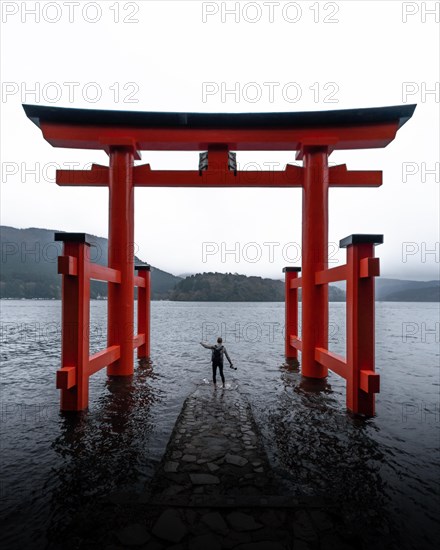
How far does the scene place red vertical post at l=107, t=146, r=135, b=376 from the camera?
34.4ft

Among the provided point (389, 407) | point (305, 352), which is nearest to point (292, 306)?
point (305, 352)

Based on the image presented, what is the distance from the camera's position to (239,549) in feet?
11.1

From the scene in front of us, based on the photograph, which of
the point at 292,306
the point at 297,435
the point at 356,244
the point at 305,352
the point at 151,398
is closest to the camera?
the point at 297,435

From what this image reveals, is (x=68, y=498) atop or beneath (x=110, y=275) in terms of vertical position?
beneath

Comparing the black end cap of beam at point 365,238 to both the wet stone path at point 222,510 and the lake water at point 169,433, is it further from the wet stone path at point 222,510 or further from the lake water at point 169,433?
the wet stone path at point 222,510

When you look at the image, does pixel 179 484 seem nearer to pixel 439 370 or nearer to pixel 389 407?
pixel 389 407

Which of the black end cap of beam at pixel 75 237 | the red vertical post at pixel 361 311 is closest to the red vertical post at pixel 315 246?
the red vertical post at pixel 361 311

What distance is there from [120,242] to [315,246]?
6.70m

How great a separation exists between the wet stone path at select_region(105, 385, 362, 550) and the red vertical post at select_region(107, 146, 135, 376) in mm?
5644

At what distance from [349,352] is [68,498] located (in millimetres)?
6365

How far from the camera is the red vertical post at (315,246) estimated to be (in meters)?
10.3

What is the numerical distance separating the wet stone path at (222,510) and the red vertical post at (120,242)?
564 centimetres

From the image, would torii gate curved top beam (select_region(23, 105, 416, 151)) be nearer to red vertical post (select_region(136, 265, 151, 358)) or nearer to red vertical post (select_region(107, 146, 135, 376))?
red vertical post (select_region(107, 146, 135, 376))

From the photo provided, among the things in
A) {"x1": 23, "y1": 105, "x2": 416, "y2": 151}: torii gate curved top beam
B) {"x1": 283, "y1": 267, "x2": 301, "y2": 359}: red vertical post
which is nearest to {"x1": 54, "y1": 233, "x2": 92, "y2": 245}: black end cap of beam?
{"x1": 23, "y1": 105, "x2": 416, "y2": 151}: torii gate curved top beam
